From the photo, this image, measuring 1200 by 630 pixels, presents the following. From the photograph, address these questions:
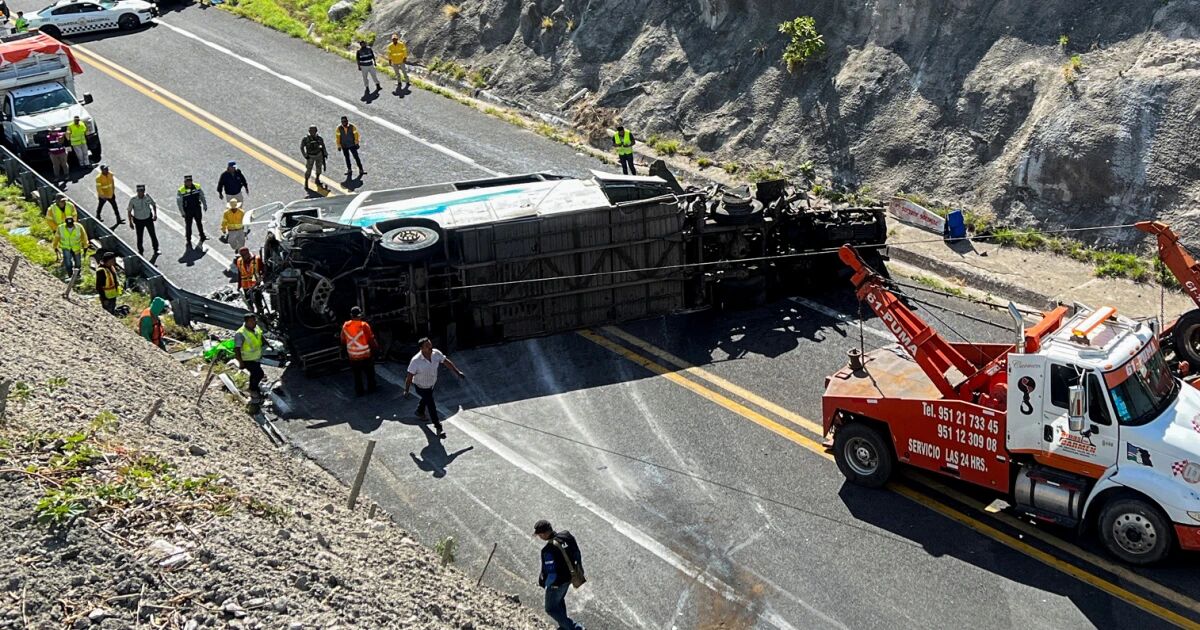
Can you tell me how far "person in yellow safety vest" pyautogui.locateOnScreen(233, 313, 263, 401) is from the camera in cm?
1711

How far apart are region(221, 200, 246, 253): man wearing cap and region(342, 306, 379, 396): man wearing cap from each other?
5.14 m

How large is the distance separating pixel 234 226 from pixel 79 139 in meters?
6.51

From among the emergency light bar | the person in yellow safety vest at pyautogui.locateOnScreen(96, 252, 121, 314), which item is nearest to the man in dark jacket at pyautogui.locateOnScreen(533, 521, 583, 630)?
the emergency light bar

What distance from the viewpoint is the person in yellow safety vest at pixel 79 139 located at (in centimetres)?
2583

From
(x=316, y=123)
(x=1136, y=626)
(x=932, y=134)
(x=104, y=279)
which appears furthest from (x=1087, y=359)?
(x=316, y=123)

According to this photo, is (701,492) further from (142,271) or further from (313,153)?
(313,153)

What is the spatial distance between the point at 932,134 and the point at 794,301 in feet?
19.6

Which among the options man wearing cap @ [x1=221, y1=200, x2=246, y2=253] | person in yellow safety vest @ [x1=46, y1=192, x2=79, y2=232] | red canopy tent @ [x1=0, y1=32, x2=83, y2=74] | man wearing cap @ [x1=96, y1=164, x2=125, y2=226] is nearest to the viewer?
person in yellow safety vest @ [x1=46, y1=192, x2=79, y2=232]

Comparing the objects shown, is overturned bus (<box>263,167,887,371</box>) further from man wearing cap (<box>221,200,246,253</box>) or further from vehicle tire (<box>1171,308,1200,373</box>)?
vehicle tire (<box>1171,308,1200,373</box>)

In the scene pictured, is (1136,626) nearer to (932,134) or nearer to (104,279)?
(932,134)

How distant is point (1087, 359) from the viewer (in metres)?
13.1

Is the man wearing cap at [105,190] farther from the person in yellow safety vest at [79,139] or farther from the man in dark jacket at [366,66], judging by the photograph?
the man in dark jacket at [366,66]

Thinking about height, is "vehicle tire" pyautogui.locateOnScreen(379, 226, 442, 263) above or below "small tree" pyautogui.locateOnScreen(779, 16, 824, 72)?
below

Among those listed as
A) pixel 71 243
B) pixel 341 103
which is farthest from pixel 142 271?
pixel 341 103
